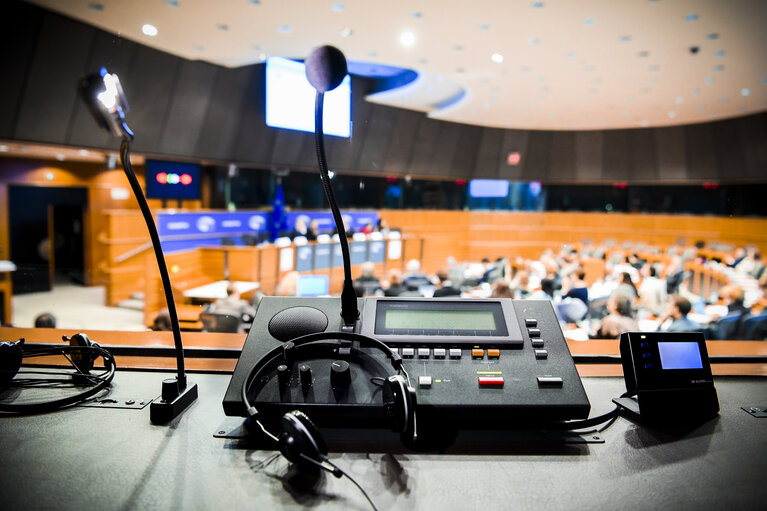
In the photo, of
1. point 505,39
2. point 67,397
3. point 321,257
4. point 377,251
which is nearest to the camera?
point 67,397

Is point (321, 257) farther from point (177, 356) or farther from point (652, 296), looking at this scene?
point (177, 356)

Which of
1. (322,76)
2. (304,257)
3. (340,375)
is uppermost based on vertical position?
(322,76)

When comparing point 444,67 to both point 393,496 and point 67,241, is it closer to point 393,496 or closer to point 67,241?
point 393,496

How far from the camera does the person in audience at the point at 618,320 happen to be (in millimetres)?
3160

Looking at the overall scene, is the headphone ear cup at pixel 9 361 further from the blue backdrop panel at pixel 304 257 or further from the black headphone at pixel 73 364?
the blue backdrop panel at pixel 304 257

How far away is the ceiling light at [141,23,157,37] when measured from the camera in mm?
5099

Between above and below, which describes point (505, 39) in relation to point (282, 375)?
above

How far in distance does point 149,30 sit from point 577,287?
5761 millimetres

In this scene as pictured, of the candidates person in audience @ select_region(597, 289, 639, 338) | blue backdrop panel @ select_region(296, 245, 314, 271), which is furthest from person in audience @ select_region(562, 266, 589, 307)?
blue backdrop panel @ select_region(296, 245, 314, 271)

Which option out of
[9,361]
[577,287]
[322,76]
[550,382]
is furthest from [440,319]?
[577,287]

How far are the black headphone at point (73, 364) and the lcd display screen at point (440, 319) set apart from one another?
552 mm

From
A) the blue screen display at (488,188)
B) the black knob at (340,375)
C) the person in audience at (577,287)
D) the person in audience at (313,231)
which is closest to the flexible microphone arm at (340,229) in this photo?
the black knob at (340,375)

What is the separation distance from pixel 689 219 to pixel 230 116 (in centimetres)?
1100

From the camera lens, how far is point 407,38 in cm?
562
